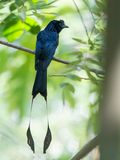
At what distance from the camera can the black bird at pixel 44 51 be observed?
871 millimetres

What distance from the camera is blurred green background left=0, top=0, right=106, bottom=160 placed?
37.5 inches

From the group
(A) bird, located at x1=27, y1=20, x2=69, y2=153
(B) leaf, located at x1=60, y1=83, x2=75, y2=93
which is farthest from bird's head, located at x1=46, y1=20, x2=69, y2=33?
(B) leaf, located at x1=60, y1=83, x2=75, y2=93

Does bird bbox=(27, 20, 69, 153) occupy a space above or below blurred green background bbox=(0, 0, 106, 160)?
above

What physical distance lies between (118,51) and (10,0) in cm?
76

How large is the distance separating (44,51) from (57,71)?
110mm

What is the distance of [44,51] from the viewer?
2.91 ft

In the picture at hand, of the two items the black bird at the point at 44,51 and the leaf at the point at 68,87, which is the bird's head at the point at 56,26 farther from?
the leaf at the point at 68,87


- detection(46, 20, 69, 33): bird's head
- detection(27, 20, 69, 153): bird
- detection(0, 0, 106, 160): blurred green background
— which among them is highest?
detection(46, 20, 69, 33): bird's head

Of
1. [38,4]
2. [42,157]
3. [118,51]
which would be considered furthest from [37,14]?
[118,51]

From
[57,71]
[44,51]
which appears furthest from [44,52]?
[57,71]

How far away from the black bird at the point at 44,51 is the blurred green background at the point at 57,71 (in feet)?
0.21

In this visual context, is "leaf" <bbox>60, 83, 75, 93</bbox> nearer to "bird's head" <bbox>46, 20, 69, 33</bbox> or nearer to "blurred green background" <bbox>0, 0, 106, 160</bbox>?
"blurred green background" <bbox>0, 0, 106, 160</bbox>

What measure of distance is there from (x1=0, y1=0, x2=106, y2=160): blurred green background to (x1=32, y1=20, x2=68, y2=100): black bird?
63 millimetres

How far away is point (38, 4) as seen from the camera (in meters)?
0.99
